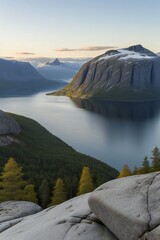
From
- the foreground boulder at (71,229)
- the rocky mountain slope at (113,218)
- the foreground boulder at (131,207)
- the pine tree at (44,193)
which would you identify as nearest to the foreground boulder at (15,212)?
the rocky mountain slope at (113,218)

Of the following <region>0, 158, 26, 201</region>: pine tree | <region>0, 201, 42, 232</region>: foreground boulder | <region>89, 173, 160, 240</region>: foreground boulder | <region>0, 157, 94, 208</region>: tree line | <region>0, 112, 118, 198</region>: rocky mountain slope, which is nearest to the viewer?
<region>89, 173, 160, 240</region>: foreground boulder

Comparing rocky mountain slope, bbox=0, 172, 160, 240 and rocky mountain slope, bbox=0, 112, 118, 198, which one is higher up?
rocky mountain slope, bbox=0, 172, 160, 240

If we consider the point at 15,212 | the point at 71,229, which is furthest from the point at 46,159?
the point at 71,229

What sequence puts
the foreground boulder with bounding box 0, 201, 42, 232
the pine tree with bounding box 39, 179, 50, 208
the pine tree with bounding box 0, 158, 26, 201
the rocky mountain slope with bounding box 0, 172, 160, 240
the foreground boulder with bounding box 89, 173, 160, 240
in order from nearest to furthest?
the foreground boulder with bounding box 89, 173, 160, 240
the rocky mountain slope with bounding box 0, 172, 160, 240
the foreground boulder with bounding box 0, 201, 42, 232
the pine tree with bounding box 0, 158, 26, 201
the pine tree with bounding box 39, 179, 50, 208

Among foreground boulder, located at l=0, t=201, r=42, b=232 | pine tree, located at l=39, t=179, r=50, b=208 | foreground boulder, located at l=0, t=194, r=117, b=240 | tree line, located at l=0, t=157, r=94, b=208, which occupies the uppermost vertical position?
foreground boulder, located at l=0, t=194, r=117, b=240

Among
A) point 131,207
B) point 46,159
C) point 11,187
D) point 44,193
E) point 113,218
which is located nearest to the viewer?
point 131,207

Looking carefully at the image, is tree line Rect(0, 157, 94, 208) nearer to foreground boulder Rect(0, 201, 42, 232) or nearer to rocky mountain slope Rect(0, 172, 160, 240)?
foreground boulder Rect(0, 201, 42, 232)

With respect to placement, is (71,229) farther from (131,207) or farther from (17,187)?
(17,187)

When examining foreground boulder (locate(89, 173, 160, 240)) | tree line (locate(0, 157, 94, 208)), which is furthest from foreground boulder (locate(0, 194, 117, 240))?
tree line (locate(0, 157, 94, 208))

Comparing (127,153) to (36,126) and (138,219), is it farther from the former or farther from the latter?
(138,219)
